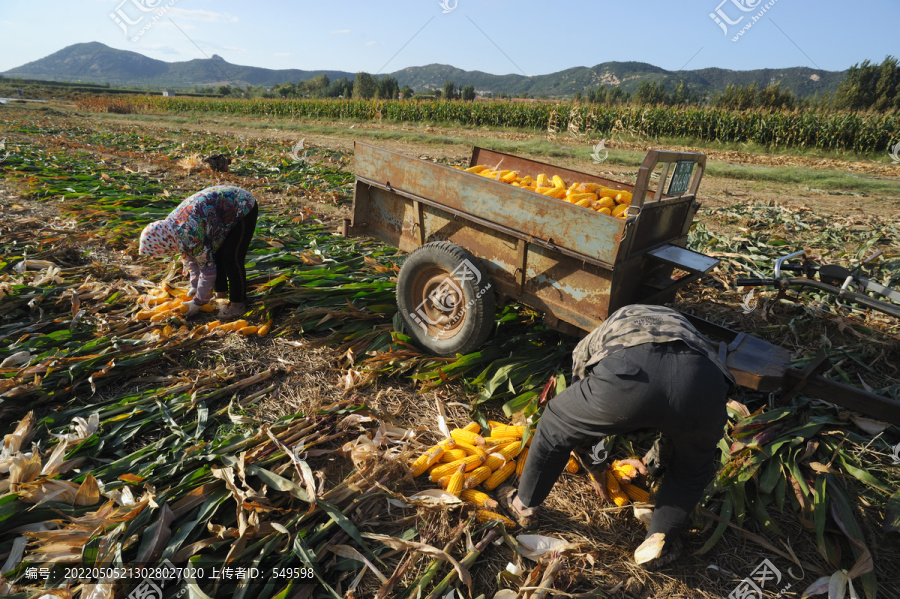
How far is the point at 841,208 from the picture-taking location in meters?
10.1

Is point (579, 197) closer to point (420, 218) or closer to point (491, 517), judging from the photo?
point (420, 218)

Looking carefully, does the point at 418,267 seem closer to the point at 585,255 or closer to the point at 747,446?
the point at 585,255

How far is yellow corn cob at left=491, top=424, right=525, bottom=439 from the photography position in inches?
123

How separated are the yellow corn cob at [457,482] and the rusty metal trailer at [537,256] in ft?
3.40

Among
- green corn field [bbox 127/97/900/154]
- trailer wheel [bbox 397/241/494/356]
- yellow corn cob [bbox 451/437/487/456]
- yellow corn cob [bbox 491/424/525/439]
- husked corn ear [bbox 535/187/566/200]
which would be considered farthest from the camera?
green corn field [bbox 127/97/900/154]

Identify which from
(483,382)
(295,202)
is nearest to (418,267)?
(483,382)

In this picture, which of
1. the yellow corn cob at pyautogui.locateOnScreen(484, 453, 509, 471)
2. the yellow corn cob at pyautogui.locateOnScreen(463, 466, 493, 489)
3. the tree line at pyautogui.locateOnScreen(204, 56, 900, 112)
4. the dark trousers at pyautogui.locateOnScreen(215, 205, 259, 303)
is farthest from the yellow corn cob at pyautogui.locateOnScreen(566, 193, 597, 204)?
the tree line at pyautogui.locateOnScreen(204, 56, 900, 112)

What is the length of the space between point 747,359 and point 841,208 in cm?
1014

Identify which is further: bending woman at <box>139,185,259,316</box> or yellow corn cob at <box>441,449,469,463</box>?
bending woman at <box>139,185,259,316</box>

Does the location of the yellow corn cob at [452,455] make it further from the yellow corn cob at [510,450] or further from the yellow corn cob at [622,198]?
the yellow corn cob at [622,198]

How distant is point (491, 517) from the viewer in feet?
8.46

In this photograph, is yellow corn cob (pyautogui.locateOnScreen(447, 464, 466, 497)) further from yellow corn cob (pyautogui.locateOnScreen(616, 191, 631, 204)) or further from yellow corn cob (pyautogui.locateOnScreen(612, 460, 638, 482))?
yellow corn cob (pyautogui.locateOnScreen(616, 191, 631, 204))

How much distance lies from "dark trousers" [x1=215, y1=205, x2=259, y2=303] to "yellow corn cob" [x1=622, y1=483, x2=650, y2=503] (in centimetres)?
382

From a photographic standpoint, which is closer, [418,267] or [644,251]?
[644,251]
